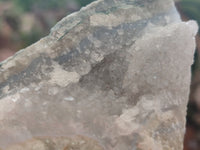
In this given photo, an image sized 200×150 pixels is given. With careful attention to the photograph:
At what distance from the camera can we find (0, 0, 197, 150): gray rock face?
614 millimetres

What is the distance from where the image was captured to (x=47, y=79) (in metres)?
0.64

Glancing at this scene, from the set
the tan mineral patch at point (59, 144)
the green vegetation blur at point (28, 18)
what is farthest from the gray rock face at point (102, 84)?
the green vegetation blur at point (28, 18)

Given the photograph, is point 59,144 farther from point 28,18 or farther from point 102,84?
point 28,18

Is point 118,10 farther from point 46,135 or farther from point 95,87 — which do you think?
point 46,135

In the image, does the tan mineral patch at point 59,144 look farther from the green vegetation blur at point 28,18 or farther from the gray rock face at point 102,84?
the green vegetation blur at point 28,18

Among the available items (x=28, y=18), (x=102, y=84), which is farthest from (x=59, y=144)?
(x=28, y=18)

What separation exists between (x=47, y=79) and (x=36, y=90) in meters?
0.04

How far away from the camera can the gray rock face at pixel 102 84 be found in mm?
614

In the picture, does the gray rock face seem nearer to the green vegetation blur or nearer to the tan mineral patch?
the tan mineral patch

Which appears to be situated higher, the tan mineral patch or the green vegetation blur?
the green vegetation blur

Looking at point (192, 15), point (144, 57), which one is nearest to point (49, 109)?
point (144, 57)

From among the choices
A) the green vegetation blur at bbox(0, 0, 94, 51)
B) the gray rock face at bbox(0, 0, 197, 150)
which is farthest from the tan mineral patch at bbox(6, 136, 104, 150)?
the green vegetation blur at bbox(0, 0, 94, 51)

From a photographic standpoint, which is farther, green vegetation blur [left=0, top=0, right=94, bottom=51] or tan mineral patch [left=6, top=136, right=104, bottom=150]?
green vegetation blur [left=0, top=0, right=94, bottom=51]

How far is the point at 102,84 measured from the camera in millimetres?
657
